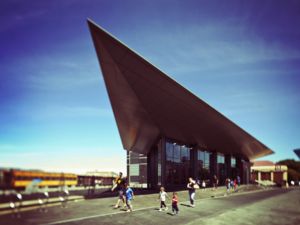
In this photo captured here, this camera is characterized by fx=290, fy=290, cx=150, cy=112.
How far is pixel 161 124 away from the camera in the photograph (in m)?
Result: 30.7

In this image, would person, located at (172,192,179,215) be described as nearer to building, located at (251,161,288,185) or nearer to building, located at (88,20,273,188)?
building, located at (88,20,273,188)

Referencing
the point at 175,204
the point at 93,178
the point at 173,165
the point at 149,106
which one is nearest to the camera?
the point at 93,178

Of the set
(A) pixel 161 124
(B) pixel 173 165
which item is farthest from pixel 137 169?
(A) pixel 161 124

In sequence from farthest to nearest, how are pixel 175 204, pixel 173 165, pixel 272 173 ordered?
pixel 272 173 < pixel 173 165 < pixel 175 204

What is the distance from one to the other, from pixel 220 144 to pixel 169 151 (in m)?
12.9

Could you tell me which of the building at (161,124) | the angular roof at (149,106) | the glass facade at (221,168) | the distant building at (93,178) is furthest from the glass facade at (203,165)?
the distant building at (93,178)

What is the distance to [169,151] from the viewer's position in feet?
121

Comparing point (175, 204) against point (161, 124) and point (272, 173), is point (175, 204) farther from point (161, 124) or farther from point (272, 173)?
point (272, 173)

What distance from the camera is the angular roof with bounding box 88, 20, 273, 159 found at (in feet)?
61.8

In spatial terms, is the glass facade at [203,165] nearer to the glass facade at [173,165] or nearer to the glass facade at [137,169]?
the glass facade at [173,165]

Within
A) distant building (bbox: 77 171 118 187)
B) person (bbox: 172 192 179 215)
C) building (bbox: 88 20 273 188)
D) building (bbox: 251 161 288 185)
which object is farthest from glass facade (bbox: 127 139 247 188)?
building (bbox: 251 161 288 185)

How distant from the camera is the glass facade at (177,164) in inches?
1440

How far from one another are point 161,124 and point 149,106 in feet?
16.9

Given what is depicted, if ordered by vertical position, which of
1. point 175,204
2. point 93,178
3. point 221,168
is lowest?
point 221,168
